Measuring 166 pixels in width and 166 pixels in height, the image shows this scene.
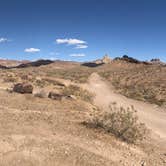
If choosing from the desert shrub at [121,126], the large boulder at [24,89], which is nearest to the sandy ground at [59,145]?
the desert shrub at [121,126]

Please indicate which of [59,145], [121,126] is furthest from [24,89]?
[59,145]

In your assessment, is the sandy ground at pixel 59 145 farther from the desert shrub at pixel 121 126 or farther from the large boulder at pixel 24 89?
the large boulder at pixel 24 89

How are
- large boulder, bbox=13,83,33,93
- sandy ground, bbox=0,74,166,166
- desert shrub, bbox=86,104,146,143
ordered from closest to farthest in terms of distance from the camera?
sandy ground, bbox=0,74,166,166 → desert shrub, bbox=86,104,146,143 → large boulder, bbox=13,83,33,93

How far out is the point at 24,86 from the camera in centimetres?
2302

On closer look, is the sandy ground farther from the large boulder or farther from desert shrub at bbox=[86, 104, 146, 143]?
the large boulder

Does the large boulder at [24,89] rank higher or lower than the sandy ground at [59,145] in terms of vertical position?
→ higher

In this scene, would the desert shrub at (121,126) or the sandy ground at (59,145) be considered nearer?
the sandy ground at (59,145)

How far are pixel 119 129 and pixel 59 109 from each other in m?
5.28

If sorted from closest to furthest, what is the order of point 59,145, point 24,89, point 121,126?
point 59,145, point 121,126, point 24,89

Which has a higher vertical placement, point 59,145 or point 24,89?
point 24,89

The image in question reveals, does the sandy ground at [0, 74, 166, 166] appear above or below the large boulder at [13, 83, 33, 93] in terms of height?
below

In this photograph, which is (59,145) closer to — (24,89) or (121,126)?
(121,126)

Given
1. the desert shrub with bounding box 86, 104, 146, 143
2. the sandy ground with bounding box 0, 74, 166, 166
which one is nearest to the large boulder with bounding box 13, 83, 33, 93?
the sandy ground with bounding box 0, 74, 166, 166

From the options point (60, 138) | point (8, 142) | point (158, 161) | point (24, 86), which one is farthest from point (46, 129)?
point (24, 86)
